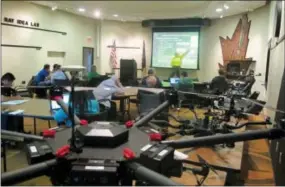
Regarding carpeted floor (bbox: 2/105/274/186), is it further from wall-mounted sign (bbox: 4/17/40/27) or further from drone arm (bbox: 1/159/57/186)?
wall-mounted sign (bbox: 4/17/40/27)

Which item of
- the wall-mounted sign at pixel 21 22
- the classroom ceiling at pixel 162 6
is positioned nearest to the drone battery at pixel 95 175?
the classroom ceiling at pixel 162 6

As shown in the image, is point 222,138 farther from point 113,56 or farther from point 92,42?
point 113,56

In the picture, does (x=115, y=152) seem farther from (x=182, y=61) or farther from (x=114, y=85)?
(x=182, y=61)

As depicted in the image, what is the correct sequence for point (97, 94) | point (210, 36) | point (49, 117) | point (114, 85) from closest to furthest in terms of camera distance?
point (49, 117) < point (97, 94) < point (114, 85) < point (210, 36)

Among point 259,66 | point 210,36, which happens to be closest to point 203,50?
point 210,36

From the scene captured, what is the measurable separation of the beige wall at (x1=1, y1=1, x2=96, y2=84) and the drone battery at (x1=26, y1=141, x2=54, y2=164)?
579cm

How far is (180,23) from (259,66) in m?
3.72

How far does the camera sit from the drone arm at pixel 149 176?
2.32 feet

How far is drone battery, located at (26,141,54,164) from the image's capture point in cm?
88

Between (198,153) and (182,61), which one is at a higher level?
(182,61)

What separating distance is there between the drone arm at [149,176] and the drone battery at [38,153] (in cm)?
29

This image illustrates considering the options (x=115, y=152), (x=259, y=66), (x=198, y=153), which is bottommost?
(x=198, y=153)

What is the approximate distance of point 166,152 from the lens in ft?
3.10

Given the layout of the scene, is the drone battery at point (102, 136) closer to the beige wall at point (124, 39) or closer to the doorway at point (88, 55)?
the doorway at point (88, 55)
